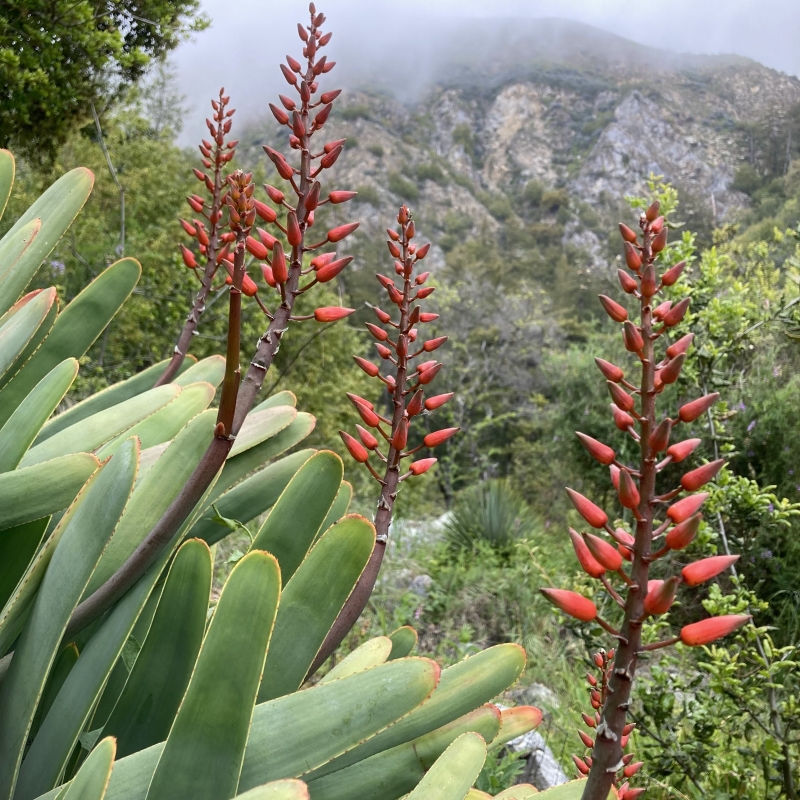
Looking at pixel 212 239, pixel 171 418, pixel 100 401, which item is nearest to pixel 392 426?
pixel 171 418

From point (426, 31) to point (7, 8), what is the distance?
14827 centimetres

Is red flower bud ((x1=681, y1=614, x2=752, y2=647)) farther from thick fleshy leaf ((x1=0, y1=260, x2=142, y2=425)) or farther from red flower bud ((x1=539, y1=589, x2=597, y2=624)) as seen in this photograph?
thick fleshy leaf ((x1=0, y1=260, x2=142, y2=425))

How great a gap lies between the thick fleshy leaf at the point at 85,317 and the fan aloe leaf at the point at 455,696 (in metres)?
1.04

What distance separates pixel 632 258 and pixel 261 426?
31.1 inches

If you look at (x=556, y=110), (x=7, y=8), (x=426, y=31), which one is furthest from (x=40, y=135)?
(x=426, y=31)

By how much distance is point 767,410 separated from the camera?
18.2 ft

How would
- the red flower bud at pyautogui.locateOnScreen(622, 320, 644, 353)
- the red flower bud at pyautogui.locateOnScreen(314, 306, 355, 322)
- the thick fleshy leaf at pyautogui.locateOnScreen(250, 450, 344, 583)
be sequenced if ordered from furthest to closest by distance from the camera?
1. the thick fleshy leaf at pyautogui.locateOnScreen(250, 450, 344, 583)
2. the red flower bud at pyautogui.locateOnScreen(314, 306, 355, 322)
3. the red flower bud at pyautogui.locateOnScreen(622, 320, 644, 353)

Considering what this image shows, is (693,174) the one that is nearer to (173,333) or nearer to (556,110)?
(556,110)

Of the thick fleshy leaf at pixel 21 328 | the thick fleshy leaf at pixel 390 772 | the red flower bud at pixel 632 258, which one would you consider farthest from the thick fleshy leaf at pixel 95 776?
the thick fleshy leaf at pixel 21 328

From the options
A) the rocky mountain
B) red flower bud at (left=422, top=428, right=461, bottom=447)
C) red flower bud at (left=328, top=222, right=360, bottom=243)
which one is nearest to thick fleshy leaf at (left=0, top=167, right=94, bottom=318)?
red flower bud at (left=328, top=222, right=360, bottom=243)

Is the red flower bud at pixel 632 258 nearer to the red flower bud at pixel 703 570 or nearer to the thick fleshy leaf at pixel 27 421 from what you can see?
the red flower bud at pixel 703 570

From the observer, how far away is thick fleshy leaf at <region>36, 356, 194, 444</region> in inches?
55.5

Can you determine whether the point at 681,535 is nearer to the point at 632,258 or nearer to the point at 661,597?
the point at 661,597

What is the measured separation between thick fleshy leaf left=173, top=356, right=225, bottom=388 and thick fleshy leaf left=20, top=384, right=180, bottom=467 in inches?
11.2
